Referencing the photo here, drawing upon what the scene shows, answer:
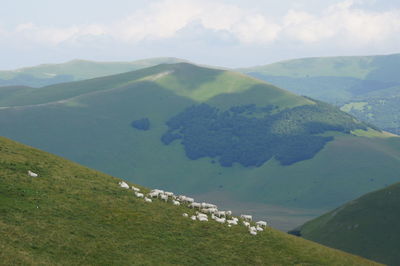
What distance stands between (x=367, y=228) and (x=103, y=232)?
10430 centimetres

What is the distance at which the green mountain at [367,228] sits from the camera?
141238 mm

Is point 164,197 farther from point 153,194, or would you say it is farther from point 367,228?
point 367,228

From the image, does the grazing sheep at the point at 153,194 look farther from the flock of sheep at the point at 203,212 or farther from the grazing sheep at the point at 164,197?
the grazing sheep at the point at 164,197

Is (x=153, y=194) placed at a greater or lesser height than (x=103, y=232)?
greater

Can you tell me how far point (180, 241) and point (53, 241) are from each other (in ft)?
54.6

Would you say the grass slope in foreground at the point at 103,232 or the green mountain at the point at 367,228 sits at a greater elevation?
the grass slope in foreground at the point at 103,232

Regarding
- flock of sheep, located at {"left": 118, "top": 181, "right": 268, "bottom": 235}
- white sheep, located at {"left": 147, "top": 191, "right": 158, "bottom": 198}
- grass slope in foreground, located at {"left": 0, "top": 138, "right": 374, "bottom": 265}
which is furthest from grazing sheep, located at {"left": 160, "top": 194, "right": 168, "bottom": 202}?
grass slope in foreground, located at {"left": 0, "top": 138, "right": 374, "bottom": 265}

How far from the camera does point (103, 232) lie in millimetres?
67500

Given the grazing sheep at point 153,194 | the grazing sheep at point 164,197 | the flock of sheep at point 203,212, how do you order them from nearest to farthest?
1. the flock of sheep at point 203,212
2. the grazing sheep at point 164,197
3. the grazing sheep at point 153,194

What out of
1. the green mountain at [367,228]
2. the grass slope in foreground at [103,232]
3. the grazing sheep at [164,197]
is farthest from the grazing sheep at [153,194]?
the green mountain at [367,228]

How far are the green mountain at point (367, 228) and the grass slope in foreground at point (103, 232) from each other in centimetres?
6002

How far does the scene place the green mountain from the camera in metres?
141

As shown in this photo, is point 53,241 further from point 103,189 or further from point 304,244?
point 304,244

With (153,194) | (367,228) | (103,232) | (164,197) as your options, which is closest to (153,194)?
(153,194)
